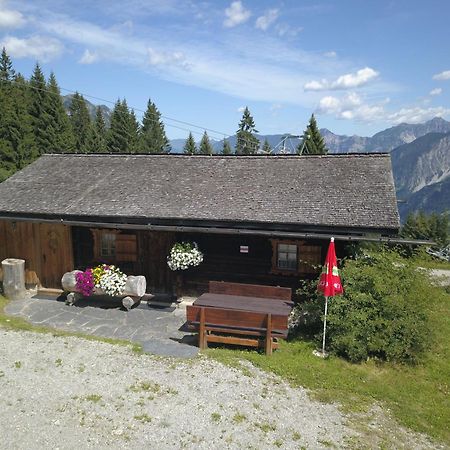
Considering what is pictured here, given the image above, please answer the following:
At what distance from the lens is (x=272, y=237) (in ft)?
39.5

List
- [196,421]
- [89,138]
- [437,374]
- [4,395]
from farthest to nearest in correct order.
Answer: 1. [89,138]
2. [437,374]
3. [4,395]
4. [196,421]

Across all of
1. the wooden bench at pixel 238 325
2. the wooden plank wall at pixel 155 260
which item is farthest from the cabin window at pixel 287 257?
the wooden plank wall at pixel 155 260

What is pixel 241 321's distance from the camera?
30.5 ft

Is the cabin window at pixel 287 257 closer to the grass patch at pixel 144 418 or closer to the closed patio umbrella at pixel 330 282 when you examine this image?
the closed patio umbrella at pixel 330 282

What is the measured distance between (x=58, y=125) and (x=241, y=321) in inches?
1821

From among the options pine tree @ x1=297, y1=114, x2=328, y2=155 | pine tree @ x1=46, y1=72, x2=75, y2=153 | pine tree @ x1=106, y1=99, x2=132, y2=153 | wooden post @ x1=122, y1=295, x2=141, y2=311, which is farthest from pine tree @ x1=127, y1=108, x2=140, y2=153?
wooden post @ x1=122, y1=295, x2=141, y2=311

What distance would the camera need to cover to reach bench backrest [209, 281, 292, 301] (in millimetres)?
10805

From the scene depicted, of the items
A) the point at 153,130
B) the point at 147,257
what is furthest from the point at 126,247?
the point at 153,130

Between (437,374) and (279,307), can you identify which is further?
(279,307)

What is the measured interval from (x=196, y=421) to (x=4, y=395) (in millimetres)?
3589

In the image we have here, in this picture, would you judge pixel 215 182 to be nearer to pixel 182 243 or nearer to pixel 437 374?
pixel 182 243

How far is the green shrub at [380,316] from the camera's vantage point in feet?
29.6

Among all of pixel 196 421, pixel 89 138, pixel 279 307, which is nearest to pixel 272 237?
pixel 279 307

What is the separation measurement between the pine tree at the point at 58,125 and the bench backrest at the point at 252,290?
41.5 meters
